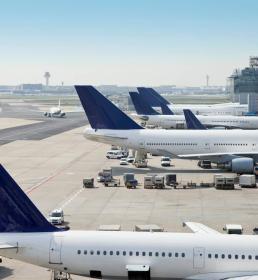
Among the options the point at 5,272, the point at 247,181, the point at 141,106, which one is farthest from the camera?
the point at 141,106

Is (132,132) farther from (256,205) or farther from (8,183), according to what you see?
(8,183)

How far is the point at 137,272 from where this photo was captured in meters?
26.1

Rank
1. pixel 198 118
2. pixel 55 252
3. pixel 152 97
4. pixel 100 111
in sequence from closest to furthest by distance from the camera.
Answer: pixel 55 252
pixel 100 111
pixel 198 118
pixel 152 97

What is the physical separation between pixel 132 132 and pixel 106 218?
25.5m

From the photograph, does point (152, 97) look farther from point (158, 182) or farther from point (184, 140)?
point (158, 182)

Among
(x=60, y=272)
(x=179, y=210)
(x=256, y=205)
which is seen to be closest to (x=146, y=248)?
(x=60, y=272)

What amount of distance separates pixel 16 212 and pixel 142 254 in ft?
20.3

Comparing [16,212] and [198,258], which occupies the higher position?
[16,212]

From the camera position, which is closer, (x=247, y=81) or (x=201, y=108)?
(x=201, y=108)

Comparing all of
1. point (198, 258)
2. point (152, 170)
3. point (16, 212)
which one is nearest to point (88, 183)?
point (152, 170)

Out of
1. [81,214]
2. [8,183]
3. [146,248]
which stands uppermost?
[8,183]

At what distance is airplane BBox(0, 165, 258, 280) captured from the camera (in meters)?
26.0

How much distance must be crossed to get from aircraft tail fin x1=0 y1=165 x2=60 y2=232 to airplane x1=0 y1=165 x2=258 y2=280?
0.15 feet

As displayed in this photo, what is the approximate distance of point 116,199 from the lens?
52.8m
